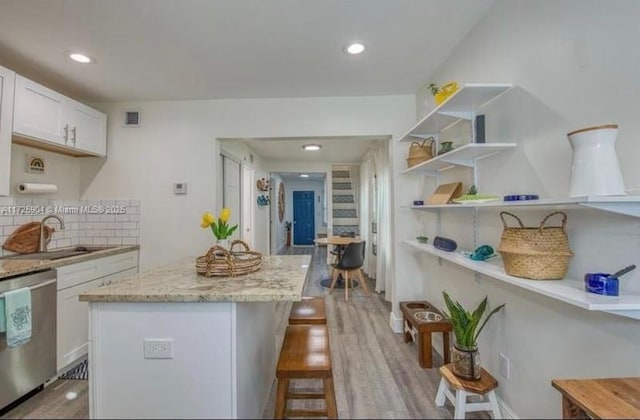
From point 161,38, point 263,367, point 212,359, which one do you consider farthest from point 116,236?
point 212,359

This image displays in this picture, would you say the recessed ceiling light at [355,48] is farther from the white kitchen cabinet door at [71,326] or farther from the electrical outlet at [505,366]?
the white kitchen cabinet door at [71,326]

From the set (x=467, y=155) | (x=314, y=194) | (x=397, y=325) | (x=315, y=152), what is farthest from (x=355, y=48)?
(x=314, y=194)

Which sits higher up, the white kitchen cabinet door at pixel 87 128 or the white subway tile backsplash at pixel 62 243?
the white kitchen cabinet door at pixel 87 128

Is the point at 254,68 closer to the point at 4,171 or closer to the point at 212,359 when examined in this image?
the point at 4,171

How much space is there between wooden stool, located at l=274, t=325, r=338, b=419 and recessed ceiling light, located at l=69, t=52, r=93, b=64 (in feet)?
7.97

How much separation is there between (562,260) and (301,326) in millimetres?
1331

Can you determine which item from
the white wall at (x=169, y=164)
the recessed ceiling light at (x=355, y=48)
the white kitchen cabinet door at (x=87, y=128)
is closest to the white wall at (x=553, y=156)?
the recessed ceiling light at (x=355, y=48)

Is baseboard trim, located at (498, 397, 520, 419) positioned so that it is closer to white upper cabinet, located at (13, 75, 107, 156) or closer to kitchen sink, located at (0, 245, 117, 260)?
kitchen sink, located at (0, 245, 117, 260)

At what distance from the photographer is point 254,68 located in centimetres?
241

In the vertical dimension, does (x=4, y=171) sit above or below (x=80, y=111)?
below

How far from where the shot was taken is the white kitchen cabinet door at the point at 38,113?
2102 mm

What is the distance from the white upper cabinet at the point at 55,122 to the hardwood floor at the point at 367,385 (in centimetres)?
182

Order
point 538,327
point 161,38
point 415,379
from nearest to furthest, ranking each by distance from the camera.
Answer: point 538,327 < point 161,38 < point 415,379

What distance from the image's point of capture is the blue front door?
10.9 meters
